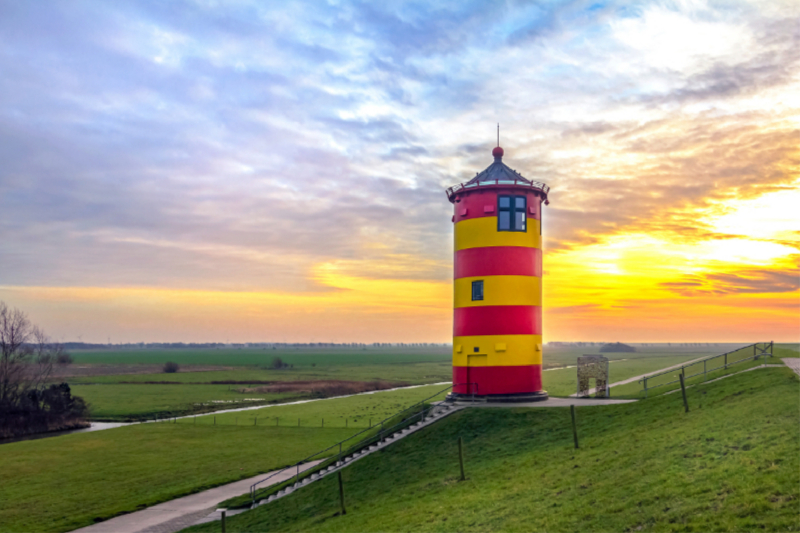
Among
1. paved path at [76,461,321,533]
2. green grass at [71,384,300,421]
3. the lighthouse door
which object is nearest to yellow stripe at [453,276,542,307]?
the lighthouse door

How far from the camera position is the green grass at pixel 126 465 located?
28.0 meters

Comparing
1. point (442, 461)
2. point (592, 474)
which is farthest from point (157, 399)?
point (592, 474)

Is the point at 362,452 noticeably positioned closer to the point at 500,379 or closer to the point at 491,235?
the point at 500,379

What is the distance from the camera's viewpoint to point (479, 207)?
28875 millimetres

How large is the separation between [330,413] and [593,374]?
3657cm

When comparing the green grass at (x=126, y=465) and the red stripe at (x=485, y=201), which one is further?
the red stripe at (x=485, y=201)

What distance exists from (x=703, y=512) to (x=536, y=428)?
12.1 m

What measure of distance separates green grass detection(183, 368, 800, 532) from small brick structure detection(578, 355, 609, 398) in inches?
326

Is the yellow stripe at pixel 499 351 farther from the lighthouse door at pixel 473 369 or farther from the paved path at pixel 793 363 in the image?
the paved path at pixel 793 363

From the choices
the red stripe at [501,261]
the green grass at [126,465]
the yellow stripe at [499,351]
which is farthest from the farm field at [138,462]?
the red stripe at [501,261]

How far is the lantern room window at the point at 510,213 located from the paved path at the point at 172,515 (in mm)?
18887

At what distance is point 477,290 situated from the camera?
2842cm

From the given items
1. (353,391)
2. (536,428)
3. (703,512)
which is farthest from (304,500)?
(353,391)

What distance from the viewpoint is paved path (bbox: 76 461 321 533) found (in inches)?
974
